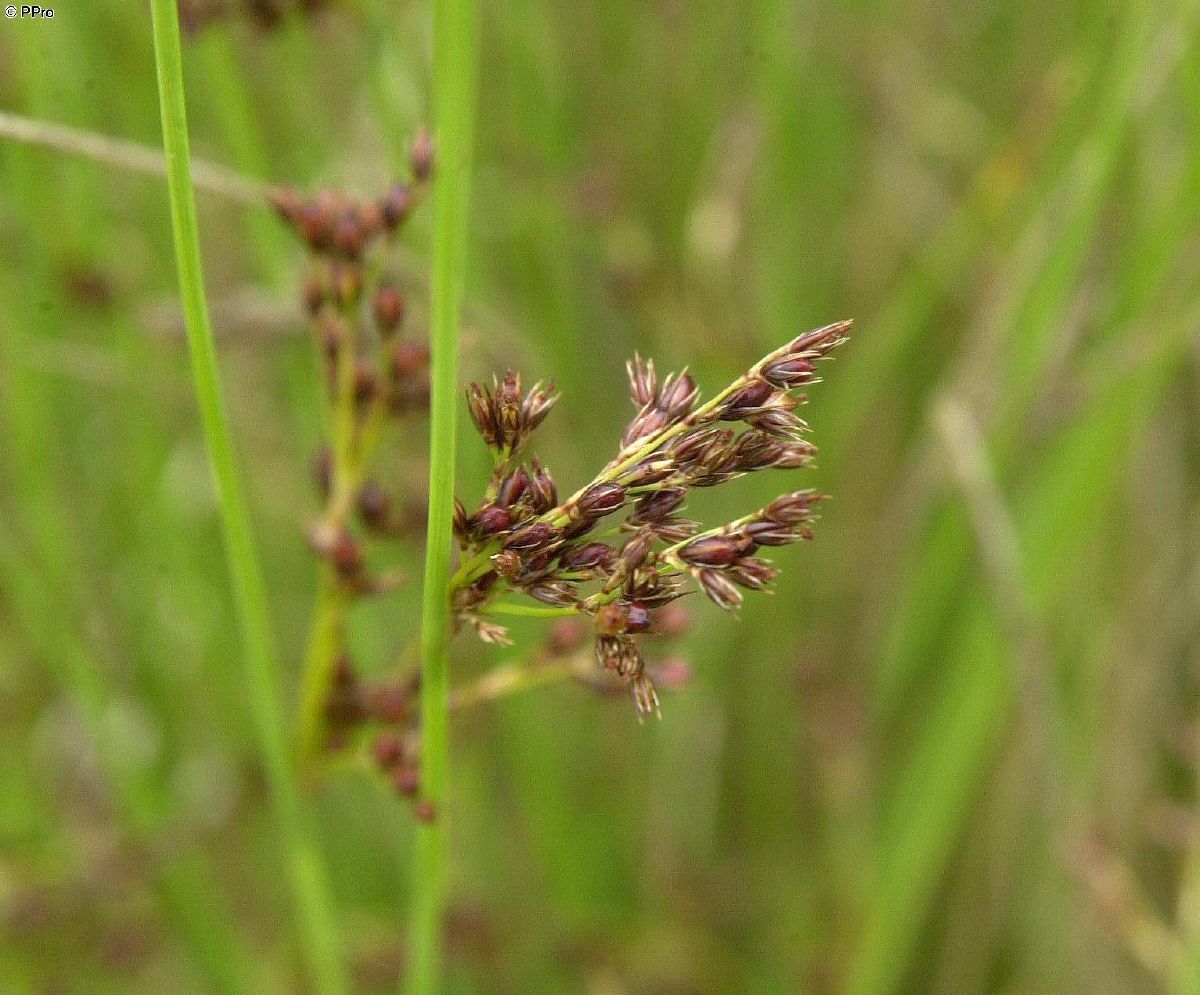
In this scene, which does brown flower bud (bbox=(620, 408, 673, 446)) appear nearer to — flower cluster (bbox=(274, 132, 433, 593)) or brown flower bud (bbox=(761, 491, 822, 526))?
brown flower bud (bbox=(761, 491, 822, 526))

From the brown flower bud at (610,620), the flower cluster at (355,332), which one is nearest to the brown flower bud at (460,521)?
the brown flower bud at (610,620)

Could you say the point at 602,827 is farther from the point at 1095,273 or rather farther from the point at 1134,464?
the point at 1095,273

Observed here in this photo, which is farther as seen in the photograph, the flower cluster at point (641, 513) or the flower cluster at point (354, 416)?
the flower cluster at point (354, 416)

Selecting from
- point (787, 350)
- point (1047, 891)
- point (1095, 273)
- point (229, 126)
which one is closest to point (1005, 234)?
point (1095, 273)

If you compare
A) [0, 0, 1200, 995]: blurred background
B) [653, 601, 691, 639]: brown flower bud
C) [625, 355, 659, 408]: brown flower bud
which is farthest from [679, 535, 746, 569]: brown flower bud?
[0, 0, 1200, 995]: blurred background

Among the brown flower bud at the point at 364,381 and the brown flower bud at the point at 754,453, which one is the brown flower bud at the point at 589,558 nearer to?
the brown flower bud at the point at 754,453
